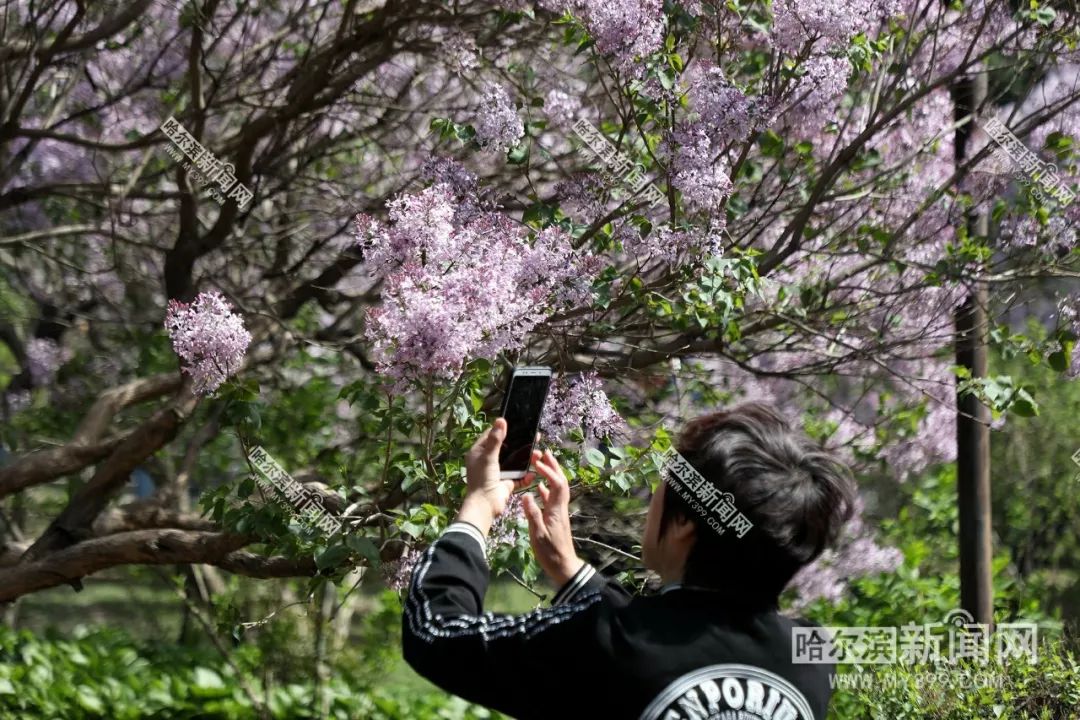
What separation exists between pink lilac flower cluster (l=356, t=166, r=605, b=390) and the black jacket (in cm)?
106

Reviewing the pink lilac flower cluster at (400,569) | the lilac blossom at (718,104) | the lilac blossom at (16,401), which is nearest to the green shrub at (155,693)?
the lilac blossom at (16,401)

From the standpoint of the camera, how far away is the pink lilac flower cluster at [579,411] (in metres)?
3.35

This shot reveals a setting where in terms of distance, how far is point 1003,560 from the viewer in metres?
5.85

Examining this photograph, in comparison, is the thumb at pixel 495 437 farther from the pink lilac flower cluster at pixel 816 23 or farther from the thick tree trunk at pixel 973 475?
the thick tree trunk at pixel 973 475

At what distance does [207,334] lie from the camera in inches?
115

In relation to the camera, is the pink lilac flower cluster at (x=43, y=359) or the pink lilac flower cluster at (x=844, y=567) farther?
the pink lilac flower cluster at (x=43, y=359)

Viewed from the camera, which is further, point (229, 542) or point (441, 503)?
point (229, 542)

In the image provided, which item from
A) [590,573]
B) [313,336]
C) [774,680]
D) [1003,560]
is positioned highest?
[313,336]

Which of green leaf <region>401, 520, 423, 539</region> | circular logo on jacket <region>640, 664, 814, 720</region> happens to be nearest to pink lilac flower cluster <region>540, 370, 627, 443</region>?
green leaf <region>401, 520, 423, 539</region>

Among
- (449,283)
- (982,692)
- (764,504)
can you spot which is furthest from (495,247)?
(982,692)

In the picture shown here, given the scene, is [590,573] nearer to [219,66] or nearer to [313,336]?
[313,336]

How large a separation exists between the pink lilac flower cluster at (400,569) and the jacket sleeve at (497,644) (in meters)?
1.49

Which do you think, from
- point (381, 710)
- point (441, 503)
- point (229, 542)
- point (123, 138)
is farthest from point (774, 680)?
point (123, 138)

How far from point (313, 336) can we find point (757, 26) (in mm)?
2744
